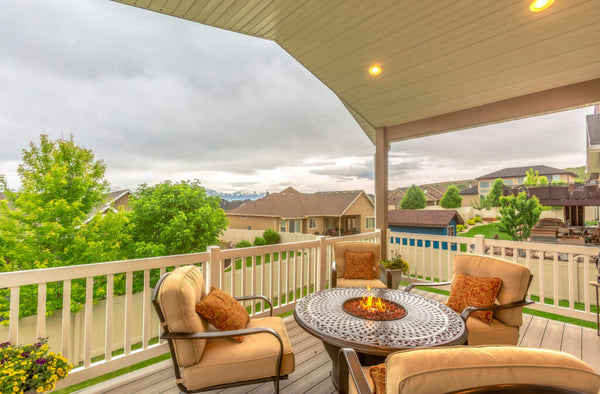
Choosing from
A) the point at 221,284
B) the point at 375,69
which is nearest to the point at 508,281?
the point at 221,284

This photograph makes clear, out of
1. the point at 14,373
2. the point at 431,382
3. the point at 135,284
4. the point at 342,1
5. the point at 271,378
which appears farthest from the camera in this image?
the point at 135,284

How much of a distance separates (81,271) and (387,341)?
243cm

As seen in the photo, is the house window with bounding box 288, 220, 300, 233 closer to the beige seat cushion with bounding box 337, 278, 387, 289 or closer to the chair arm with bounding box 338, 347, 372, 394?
the beige seat cushion with bounding box 337, 278, 387, 289

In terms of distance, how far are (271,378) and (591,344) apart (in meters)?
3.59

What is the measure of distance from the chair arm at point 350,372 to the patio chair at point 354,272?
6.87 ft

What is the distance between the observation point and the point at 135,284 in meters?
8.29

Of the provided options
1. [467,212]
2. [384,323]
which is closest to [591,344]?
[384,323]

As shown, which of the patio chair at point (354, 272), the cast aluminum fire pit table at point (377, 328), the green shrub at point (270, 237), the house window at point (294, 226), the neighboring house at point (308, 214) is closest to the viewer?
the cast aluminum fire pit table at point (377, 328)

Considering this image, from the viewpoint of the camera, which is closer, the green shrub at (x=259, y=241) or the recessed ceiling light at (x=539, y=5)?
the recessed ceiling light at (x=539, y=5)

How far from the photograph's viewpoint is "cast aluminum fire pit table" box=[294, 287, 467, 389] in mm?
1739

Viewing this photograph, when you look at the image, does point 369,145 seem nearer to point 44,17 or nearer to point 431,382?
point 431,382

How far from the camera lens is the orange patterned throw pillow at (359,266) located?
12.1ft

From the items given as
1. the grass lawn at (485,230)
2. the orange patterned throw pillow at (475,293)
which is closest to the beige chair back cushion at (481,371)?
the orange patterned throw pillow at (475,293)

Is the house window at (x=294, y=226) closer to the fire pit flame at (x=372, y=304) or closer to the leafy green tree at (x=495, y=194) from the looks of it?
the leafy green tree at (x=495, y=194)
